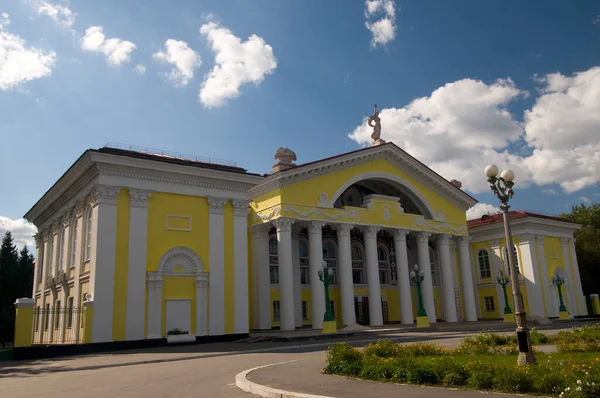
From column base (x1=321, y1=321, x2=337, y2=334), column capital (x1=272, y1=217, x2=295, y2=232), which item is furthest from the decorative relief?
column base (x1=321, y1=321, x2=337, y2=334)

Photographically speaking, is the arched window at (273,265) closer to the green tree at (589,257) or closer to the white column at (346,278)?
the white column at (346,278)

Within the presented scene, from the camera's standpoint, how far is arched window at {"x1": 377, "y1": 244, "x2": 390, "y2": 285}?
1548 inches

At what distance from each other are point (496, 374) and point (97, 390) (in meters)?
7.69

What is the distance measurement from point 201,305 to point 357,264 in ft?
52.9

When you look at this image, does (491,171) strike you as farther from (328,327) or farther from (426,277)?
(426,277)

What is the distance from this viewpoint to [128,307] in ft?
74.6

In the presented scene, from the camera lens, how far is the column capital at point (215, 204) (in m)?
25.9

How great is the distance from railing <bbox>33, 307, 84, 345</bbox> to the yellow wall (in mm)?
1582

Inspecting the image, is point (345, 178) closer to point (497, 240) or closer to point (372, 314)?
point (372, 314)

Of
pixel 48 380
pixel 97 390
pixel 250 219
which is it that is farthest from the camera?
pixel 250 219

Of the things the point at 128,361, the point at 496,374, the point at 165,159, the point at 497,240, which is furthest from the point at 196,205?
the point at 497,240

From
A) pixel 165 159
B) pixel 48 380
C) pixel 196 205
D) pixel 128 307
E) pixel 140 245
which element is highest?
pixel 165 159

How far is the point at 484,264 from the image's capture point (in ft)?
143

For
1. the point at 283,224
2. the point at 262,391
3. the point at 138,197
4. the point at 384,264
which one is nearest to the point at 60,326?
the point at 138,197
